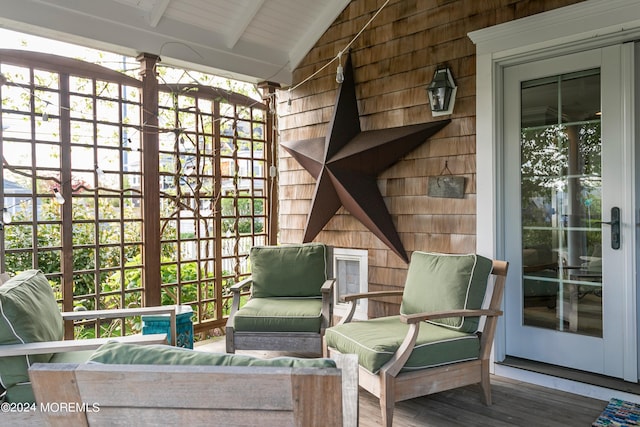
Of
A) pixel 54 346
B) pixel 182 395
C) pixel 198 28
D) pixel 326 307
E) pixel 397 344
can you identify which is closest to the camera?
pixel 182 395

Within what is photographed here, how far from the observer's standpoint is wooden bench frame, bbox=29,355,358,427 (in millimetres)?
1003

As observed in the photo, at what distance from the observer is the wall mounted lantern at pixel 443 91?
3.46 meters

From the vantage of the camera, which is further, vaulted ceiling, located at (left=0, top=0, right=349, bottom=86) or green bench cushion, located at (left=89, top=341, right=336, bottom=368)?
vaulted ceiling, located at (left=0, top=0, right=349, bottom=86)

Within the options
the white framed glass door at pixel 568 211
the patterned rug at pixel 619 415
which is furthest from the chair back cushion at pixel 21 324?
the white framed glass door at pixel 568 211

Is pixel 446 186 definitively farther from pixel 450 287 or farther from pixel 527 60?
pixel 527 60

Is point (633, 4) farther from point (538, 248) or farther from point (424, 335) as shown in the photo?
point (424, 335)

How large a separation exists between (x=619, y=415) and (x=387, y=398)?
1266mm

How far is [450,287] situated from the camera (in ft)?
9.64

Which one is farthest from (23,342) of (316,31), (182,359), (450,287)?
(316,31)

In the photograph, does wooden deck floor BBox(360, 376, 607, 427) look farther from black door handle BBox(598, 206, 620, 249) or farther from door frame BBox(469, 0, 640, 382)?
black door handle BBox(598, 206, 620, 249)

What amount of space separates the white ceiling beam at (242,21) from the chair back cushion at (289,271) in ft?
6.24

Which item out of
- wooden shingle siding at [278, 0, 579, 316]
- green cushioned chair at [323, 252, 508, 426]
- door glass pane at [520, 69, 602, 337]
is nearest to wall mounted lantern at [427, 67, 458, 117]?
wooden shingle siding at [278, 0, 579, 316]

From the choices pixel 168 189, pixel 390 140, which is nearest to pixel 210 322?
pixel 168 189

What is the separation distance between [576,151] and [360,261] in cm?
193
